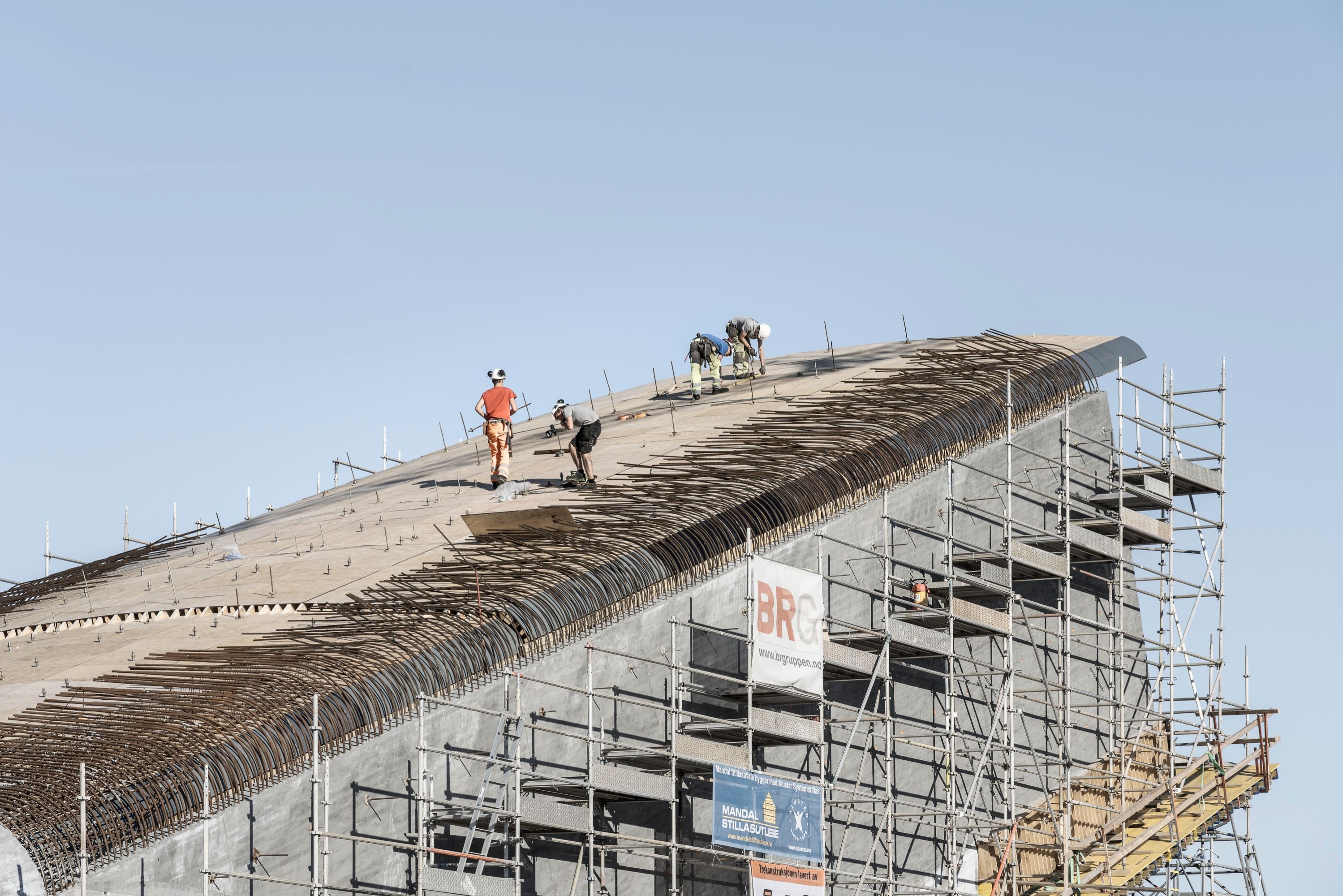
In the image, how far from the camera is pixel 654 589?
2877cm

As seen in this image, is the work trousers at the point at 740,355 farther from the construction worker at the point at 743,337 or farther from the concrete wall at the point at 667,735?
the concrete wall at the point at 667,735

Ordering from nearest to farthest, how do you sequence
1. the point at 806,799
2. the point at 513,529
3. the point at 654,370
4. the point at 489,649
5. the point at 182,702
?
the point at 182,702 < the point at 489,649 < the point at 806,799 < the point at 513,529 < the point at 654,370

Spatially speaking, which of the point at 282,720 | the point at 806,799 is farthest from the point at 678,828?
the point at 282,720

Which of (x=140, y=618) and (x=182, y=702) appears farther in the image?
(x=140, y=618)

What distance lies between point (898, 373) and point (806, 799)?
44.4 ft

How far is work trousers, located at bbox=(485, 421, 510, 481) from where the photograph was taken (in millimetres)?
34031

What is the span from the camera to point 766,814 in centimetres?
2759

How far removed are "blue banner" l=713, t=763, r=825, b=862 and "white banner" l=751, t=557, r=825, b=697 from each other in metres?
1.46

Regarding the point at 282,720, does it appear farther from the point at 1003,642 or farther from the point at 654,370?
the point at 654,370

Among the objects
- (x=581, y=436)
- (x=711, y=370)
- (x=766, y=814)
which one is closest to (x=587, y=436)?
(x=581, y=436)

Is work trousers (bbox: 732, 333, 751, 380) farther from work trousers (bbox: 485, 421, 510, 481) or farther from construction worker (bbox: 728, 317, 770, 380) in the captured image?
work trousers (bbox: 485, 421, 510, 481)

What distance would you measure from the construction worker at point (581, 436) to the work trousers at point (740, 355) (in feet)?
34.0

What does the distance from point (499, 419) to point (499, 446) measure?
1.11 meters

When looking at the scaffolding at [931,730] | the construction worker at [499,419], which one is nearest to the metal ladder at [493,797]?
the scaffolding at [931,730]
